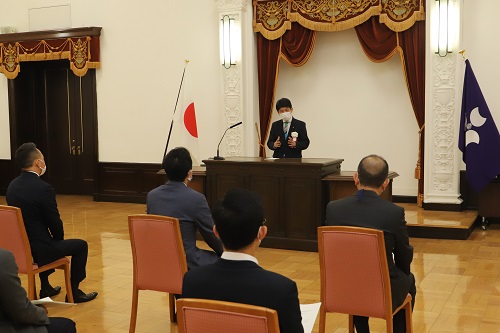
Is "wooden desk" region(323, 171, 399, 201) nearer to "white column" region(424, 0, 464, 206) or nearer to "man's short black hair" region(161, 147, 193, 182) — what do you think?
"white column" region(424, 0, 464, 206)

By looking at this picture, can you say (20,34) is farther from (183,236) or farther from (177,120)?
(183,236)

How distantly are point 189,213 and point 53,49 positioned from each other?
7.49 m

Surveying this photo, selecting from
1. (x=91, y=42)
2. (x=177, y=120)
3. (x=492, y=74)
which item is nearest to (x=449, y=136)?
(x=492, y=74)

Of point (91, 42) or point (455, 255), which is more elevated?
point (91, 42)

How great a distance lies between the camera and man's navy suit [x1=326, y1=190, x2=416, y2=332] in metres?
3.24

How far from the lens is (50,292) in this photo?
5125 mm

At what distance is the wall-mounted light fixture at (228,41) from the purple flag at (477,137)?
326 centimetres

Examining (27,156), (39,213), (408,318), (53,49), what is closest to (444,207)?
(408,318)

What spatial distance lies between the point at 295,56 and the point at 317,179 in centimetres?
299

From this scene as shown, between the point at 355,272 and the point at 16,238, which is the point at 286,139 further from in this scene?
the point at 355,272

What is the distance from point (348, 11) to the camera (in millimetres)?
8414

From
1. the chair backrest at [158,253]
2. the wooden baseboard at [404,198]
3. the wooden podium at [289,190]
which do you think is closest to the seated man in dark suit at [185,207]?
the chair backrest at [158,253]

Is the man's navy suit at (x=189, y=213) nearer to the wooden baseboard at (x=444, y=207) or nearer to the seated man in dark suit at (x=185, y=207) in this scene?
the seated man in dark suit at (x=185, y=207)

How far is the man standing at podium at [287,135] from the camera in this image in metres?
6.99
